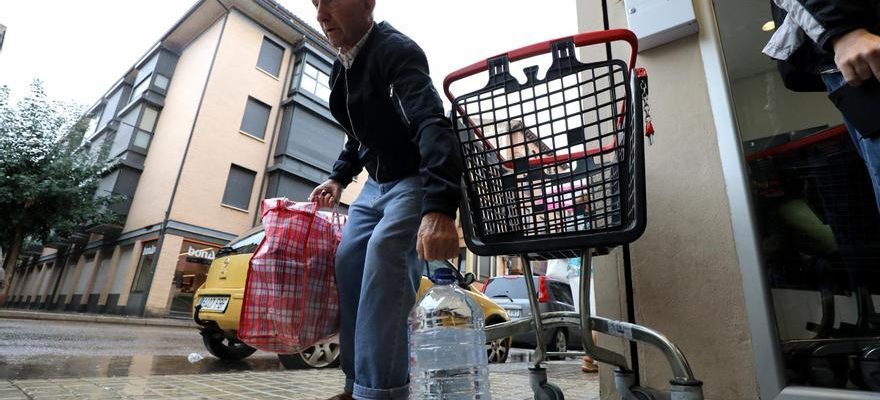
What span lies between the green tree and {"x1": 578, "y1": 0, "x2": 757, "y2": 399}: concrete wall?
18522 mm

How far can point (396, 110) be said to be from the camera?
A: 1.62 meters

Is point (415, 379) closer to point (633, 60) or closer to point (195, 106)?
point (633, 60)

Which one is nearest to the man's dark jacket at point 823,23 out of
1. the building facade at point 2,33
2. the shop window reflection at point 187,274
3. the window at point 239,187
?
the shop window reflection at point 187,274

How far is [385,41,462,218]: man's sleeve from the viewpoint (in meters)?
1.36

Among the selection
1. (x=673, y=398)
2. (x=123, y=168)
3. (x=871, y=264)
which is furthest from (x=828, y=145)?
(x=123, y=168)

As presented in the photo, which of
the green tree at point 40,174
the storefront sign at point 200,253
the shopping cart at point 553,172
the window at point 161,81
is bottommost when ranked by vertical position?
the shopping cart at point 553,172

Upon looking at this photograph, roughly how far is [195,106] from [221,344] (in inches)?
560

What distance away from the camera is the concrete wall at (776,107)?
2.31m

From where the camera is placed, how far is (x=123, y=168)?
1808 cm

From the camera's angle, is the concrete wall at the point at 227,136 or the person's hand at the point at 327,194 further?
the concrete wall at the point at 227,136

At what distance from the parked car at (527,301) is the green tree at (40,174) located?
15034 mm

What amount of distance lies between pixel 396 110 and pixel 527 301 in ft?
24.5

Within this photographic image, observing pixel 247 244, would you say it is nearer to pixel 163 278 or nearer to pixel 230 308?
pixel 230 308

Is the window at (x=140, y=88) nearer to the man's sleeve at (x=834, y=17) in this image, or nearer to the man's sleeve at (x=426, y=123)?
the man's sleeve at (x=426, y=123)
